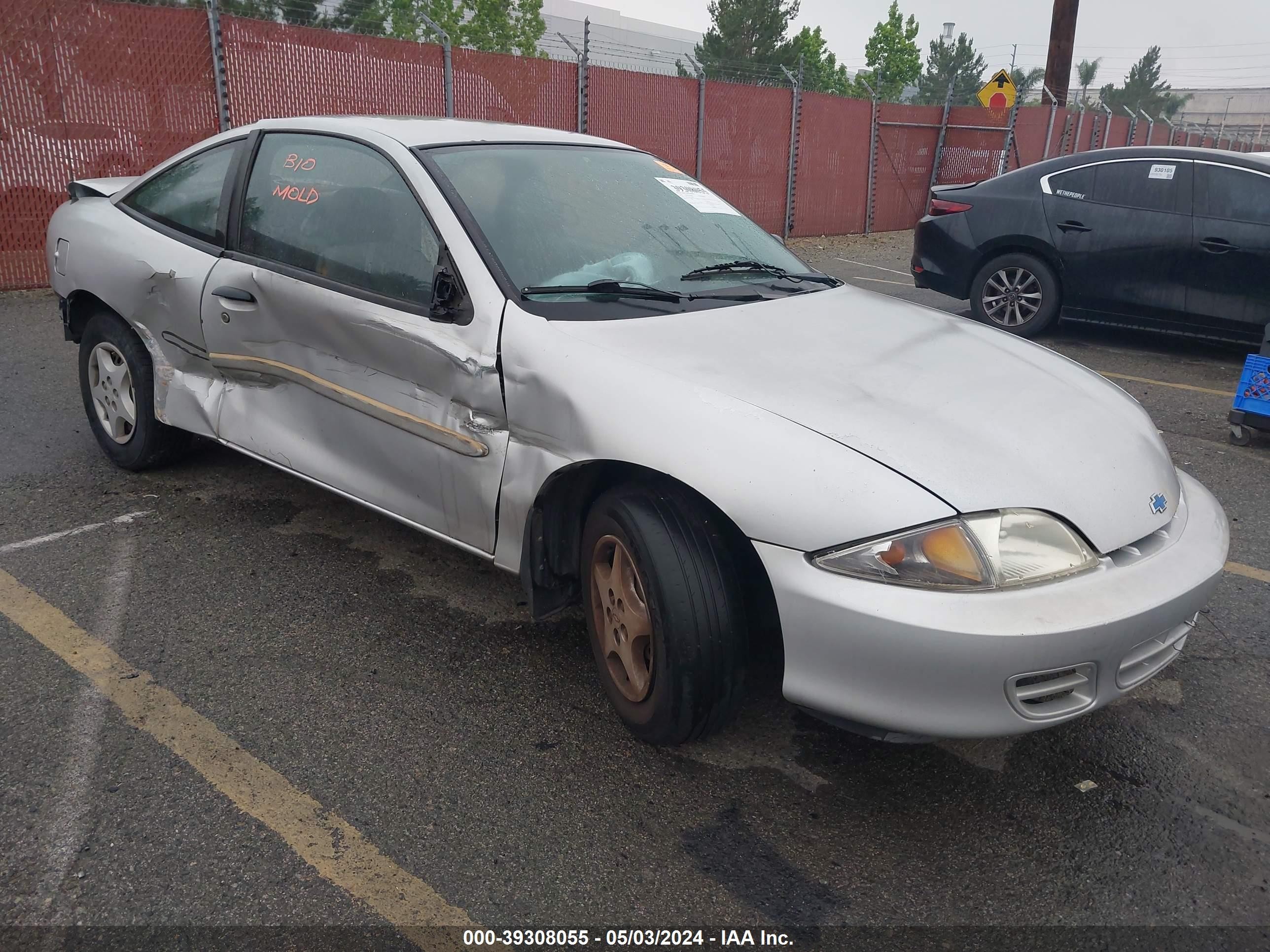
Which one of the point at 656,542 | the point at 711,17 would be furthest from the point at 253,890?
the point at 711,17

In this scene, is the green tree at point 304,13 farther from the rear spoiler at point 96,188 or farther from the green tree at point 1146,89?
the green tree at point 1146,89

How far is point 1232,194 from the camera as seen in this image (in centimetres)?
725

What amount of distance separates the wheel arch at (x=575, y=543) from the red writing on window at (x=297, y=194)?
5.04 feet

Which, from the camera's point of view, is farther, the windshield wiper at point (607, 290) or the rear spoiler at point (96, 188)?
the rear spoiler at point (96, 188)

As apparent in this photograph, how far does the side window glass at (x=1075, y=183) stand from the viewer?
25.8ft

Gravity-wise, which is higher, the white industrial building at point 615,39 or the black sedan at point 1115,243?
the white industrial building at point 615,39

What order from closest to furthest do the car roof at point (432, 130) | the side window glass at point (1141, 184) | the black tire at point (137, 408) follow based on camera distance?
the car roof at point (432, 130) < the black tire at point (137, 408) < the side window glass at point (1141, 184)

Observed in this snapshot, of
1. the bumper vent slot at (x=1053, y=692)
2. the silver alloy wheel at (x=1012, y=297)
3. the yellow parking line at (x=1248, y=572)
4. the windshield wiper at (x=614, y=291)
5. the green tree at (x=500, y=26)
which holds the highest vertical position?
the green tree at (x=500, y=26)

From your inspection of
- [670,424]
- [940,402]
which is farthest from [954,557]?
[670,424]

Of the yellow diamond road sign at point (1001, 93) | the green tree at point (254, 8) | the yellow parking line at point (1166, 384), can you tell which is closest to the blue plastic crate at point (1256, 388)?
the yellow parking line at point (1166, 384)

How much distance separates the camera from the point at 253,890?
220cm

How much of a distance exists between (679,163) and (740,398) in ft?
40.2

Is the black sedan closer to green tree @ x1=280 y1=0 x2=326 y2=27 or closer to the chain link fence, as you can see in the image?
the chain link fence

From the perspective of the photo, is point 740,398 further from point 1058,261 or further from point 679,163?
point 679,163
